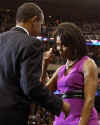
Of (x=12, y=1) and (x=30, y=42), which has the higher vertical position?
(x=12, y=1)

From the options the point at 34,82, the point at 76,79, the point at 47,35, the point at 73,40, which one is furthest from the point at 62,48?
the point at 47,35

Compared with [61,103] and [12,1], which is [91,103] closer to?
Answer: [61,103]

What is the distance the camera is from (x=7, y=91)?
1292 millimetres

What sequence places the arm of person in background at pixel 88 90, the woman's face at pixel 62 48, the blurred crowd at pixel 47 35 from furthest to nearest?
the blurred crowd at pixel 47 35 < the woman's face at pixel 62 48 < the arm of person in background at pixel 88 90

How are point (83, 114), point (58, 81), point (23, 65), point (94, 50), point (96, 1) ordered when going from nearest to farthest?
point (23, 65) → point (83, 114) → point (58, 81) → point (96, 1) → point (94, 50)

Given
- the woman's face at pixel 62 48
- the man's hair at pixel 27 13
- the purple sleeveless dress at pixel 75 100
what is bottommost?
the purple sleeveless dress at pixel 75 100

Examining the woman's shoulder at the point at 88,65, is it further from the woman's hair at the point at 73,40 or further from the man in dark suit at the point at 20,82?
the man in dark suit at the point at 20,82

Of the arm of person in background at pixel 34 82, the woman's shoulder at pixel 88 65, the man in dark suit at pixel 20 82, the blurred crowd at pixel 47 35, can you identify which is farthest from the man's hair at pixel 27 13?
the blurred crowd at pixel 47 35

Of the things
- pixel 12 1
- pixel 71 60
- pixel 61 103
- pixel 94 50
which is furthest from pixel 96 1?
pixel 61 103

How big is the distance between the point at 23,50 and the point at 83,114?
43cm

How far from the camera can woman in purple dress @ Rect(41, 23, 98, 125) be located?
140 centimetres

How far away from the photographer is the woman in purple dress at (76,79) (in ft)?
4.59

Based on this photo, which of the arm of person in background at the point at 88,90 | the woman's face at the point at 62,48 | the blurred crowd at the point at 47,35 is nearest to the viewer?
the arm of person in background at the point at 88,90

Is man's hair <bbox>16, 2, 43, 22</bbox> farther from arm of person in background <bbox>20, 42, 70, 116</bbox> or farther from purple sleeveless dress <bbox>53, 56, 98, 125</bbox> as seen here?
purple sleeveless dress <bbox>53, 56, 98, 125</bbox>
